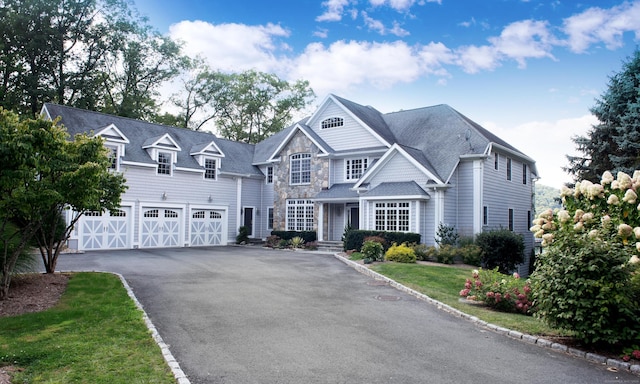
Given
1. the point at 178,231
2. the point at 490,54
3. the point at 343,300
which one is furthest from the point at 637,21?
the point at 178,231

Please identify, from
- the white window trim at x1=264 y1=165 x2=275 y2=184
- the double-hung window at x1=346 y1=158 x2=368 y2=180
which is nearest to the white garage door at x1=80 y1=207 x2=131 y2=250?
the white window trim at x1=264 y1=165 x2=275 y2=184

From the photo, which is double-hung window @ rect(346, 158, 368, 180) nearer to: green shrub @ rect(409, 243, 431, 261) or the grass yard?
green shrub @ rect(409, 243, 431, 261)

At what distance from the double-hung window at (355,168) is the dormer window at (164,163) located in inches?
435

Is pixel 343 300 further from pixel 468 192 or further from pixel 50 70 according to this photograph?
pixel 50 70

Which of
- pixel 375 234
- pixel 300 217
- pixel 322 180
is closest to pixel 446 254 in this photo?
pixel 375 234

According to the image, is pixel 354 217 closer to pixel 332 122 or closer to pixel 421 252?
pixel 332 122

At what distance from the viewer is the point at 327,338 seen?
7637mm

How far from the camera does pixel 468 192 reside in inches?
902

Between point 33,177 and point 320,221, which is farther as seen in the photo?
point 320,221

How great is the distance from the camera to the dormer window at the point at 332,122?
27547 millimetres

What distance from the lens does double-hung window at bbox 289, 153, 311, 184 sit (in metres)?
28.2

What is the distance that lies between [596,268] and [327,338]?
459 cm

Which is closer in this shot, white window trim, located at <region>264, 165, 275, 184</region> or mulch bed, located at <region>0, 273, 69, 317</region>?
mulch bed, located at <region>0, 273, 69, 317</region>

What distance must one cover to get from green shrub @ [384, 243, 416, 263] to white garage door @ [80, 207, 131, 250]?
14.2 m
